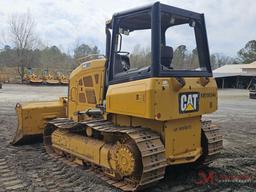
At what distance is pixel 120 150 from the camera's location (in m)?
5.38

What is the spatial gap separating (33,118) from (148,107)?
423cm

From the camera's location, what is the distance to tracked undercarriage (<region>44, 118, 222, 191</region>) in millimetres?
4965

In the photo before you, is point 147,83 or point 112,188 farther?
point 112,188

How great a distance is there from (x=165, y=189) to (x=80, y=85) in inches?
116

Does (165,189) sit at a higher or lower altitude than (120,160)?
lower

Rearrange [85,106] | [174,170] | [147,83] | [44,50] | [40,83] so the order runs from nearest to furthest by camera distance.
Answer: [147,83] < [174,170] < [85,106] < [40,83] < [44,50]

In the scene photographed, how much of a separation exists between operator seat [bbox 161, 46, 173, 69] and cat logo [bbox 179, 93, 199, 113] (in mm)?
507

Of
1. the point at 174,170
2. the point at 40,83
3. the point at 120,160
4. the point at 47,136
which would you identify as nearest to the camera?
the point at 120,160

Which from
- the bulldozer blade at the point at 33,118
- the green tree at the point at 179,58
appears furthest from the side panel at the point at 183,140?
the bulldozer blade at the point at 33,118

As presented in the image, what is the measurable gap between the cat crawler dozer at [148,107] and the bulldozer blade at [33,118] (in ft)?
6.08

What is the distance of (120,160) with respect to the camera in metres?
5.39

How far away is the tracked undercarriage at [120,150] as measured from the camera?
4.96 m

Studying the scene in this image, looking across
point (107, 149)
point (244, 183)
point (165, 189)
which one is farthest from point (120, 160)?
point (244, 183)

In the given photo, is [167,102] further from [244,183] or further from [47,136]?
[47,136]
